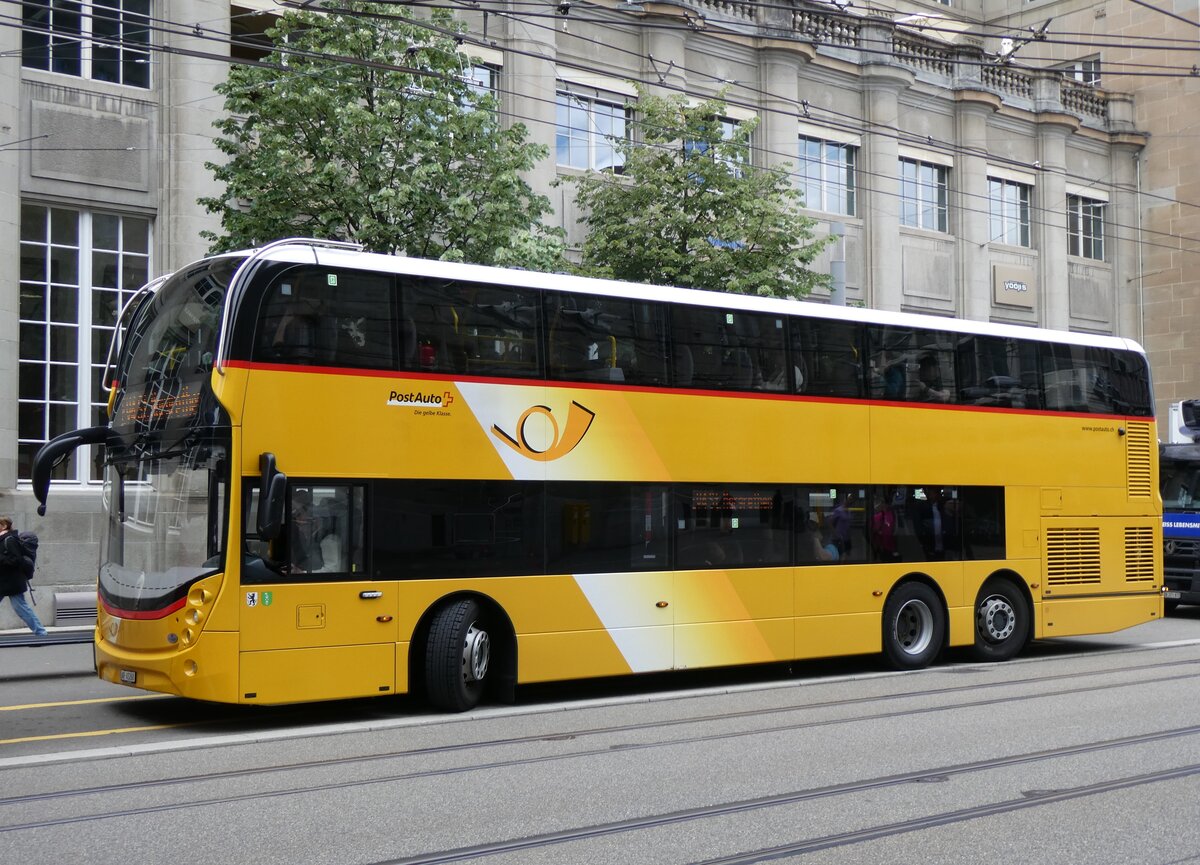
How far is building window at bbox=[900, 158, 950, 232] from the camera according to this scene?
33.0m

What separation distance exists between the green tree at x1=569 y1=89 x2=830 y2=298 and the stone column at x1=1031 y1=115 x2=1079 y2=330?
570 inches

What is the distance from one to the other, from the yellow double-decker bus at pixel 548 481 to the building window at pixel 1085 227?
72.1 feet

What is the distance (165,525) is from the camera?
35.6 ft

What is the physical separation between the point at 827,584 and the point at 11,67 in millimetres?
14737

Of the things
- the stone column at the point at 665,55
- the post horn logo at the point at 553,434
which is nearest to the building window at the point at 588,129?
the stone column at the point at 665,55

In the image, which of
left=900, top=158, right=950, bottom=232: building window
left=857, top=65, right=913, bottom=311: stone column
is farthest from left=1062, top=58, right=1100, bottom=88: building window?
left=857, top=65, right=913, bottom=311: stone column

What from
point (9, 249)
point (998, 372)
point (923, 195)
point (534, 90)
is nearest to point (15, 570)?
point (9, 249)

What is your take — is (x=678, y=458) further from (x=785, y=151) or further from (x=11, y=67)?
(x=785, y=151)

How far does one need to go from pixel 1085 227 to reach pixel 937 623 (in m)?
25.4

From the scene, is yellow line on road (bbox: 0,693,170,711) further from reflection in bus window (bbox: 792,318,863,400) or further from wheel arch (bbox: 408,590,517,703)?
reflection in bus window (bbox: 792,318,863,400)

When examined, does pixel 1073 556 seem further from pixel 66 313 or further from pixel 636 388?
pixel 66 313

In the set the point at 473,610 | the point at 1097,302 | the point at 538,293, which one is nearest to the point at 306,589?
the point at 473,610

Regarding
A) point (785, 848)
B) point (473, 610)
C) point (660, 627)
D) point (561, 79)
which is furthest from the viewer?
point (561, 79)

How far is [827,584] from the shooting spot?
14.5m
